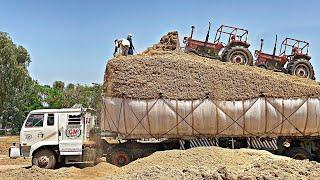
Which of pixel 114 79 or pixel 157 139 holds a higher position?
pixel 114 79

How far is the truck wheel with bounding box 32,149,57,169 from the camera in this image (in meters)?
15.7

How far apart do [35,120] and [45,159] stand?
1.53 meters

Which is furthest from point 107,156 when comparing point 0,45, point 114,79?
point 0,45

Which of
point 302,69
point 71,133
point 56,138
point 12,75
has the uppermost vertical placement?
point 12,75

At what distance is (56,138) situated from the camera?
16.0 m

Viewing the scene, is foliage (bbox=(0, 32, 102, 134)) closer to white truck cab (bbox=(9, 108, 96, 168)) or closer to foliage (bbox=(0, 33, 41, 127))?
foliage (bbox=(0, 33, 41, 127))

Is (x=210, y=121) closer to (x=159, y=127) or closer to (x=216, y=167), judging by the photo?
(x=159, y=127)

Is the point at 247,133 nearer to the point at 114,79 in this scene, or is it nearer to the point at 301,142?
the point at 301,142

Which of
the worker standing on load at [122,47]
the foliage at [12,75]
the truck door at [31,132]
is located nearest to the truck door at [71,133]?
the truck door at [31,132]

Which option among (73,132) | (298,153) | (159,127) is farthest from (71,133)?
(298,153)

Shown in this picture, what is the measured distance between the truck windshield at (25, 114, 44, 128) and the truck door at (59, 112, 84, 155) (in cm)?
75

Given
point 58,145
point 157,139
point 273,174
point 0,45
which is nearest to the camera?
point 273,174

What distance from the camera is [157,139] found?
17031 mm

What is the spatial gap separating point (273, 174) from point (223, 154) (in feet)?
9.82
